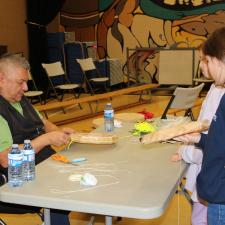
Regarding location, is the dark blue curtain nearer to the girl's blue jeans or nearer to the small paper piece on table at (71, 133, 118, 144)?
the small paper piece on table at (71, 133, 118, 144)

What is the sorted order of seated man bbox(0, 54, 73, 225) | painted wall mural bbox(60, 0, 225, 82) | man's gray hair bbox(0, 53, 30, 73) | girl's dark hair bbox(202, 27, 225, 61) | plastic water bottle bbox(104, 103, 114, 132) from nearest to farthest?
girl's dark hair bbox(202, 27, 225, 61)
seated man bbox(0, 54, 73, 225)
man's gray hair bbox(0, 53, 30, 73)
plastic water bottle bbox(104, 103, 114, 132)
painted wall mural bbox(60, 0, 225, 82)

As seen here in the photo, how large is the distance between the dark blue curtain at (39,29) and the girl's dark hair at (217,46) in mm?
7221

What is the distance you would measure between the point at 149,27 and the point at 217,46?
27.2 ft

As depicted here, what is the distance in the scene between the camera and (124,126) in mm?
2996

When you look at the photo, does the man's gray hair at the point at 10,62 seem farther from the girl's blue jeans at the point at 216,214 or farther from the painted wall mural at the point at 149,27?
the painted wall mural at the point at 149,27

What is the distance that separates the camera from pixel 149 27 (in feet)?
31.8

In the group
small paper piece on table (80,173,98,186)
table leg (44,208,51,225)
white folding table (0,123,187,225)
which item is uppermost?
small paper piece on table (80,173,98,186)

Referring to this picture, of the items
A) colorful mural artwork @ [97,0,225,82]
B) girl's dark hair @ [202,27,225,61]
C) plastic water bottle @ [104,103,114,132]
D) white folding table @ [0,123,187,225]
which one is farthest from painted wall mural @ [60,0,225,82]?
girl's dark hair @ [202,27,225,61]

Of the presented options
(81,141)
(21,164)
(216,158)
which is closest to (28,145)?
(21,164)

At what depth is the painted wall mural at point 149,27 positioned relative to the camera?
30.3 feet

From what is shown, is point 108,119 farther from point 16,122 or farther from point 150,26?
point 150,26

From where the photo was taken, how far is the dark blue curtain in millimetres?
8727

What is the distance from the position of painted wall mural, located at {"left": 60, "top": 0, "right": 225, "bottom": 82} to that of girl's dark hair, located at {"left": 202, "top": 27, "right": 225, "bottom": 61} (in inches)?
309

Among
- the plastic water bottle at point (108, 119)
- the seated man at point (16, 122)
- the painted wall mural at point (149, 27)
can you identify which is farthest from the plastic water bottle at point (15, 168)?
the painted wall mural at point (149, 27)
